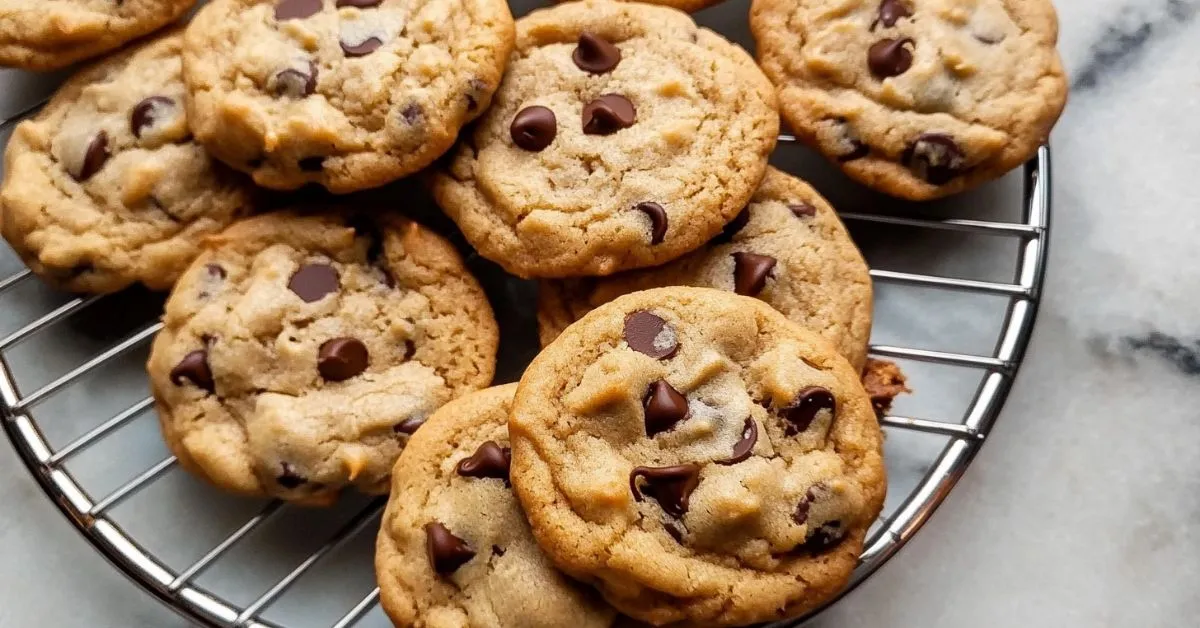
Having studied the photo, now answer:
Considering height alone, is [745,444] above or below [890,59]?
below

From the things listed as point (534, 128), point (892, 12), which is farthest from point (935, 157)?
point (534, 128)

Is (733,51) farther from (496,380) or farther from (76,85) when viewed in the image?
(76,85)

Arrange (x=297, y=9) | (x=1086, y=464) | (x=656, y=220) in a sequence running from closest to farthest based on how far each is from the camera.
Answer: (x=656, y=220), (x=297, y=9), (x=1086, y=464)

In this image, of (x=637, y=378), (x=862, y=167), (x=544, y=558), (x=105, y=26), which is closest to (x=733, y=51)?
(x=862, y=167)

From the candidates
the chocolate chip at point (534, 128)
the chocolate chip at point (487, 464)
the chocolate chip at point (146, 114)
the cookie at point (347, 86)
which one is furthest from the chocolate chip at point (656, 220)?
the chocolate chip at point (146, 114)

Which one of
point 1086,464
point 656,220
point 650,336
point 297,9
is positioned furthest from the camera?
point 1086,464

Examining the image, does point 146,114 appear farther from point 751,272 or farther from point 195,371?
point 751,272

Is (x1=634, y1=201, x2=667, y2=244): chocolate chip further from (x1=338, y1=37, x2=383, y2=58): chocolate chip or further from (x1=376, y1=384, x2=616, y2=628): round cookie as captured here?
(x1=338, y1=37, x2=383, y2=58): chocolate chip
